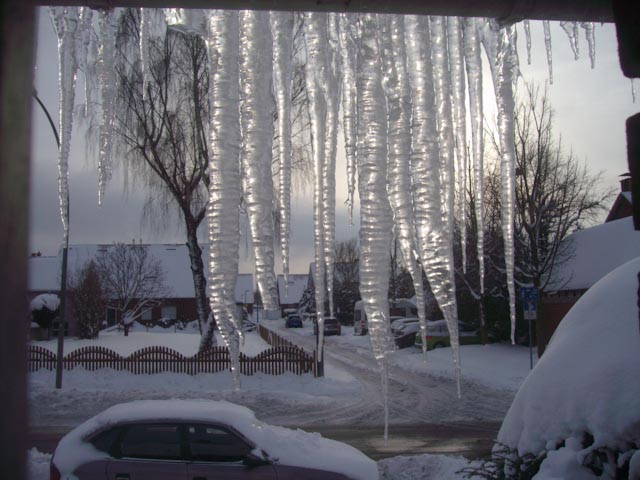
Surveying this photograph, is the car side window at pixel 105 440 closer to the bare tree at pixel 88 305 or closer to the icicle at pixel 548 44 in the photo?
the icicle at pixel 548 44

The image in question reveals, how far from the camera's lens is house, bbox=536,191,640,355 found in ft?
61.6

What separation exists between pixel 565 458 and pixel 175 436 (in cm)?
393

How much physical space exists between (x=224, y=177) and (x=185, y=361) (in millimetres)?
14359

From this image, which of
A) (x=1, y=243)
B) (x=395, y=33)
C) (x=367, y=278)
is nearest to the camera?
(x=1, y=243)

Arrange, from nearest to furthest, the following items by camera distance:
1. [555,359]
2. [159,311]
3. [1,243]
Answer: [1,243]
[555,359]
[159,311]

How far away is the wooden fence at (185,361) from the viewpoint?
1540 centimetres

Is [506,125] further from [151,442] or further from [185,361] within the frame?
[185,361]

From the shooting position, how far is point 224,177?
229 cm

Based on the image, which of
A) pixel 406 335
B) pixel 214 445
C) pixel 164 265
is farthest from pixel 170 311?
pixel 214 445

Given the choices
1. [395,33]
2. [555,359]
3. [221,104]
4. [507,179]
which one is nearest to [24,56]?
[221,104]

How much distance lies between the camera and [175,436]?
536 centimetres

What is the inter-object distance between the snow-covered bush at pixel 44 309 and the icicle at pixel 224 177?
26399 millimetres

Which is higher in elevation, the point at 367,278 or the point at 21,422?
the point at 367,278

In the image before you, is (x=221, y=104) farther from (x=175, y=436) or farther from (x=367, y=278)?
(x=175, y=436)
